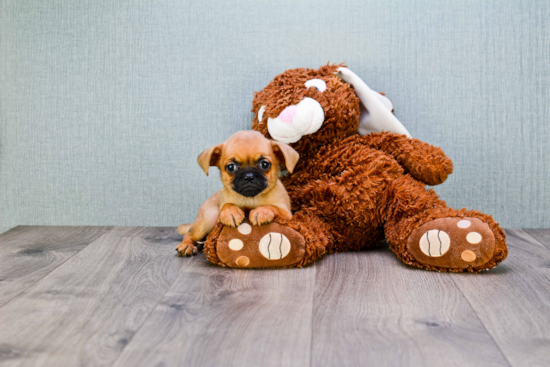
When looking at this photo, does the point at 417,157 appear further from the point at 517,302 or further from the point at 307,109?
the point at 517,302

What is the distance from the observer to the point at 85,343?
Answer: 2.88 feet

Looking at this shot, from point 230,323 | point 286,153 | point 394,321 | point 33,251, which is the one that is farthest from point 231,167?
point 33,251

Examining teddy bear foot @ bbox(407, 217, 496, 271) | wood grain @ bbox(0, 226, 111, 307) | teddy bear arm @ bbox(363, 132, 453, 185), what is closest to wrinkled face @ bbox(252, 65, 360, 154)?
teddy bear arm @ bbox(363, 132, 453, 185)

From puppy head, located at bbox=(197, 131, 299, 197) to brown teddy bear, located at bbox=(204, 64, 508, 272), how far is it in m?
0.11

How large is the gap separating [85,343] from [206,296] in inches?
11.9

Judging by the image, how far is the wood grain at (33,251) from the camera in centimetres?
124

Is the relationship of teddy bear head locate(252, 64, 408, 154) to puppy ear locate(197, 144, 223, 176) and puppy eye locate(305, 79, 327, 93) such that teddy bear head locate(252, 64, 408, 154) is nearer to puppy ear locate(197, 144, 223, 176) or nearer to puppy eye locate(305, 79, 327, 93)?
puppy eye locate(305, 79, 327, 93)

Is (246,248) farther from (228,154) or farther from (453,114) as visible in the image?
(453,114)

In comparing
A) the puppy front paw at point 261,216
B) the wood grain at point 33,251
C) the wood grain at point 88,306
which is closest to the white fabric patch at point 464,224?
the puppy front paw at point 261,216

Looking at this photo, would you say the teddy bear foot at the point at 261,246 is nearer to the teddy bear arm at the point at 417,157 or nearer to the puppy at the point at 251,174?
the puppy at the point at 251,174

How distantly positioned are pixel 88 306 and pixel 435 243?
2.76 feet

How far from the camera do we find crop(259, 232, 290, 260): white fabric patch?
1.29 m

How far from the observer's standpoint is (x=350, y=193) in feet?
4.70

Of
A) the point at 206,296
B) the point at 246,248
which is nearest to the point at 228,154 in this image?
the point at 246,248
